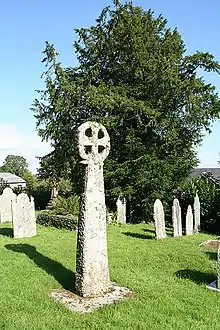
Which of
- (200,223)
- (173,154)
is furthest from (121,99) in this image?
(200,223)

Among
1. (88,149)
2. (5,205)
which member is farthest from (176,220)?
(5,205)

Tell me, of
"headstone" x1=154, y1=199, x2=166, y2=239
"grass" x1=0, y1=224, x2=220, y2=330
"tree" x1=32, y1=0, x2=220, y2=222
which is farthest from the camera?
"tree" x1=32, y1=0, x2=220, y2=222

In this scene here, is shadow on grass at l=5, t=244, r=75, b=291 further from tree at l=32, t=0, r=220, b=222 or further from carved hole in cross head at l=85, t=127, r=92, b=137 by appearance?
tree at l=32, t=0, r=220, b=222

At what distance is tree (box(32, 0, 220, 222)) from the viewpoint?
21906mm

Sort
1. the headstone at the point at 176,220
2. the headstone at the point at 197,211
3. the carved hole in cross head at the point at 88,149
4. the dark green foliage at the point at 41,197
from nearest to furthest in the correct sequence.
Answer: the carved hole in cross head at the point at 88,149 → the headstone at the point at 176,220 → the headstone at the point at 197,211 → the dark green foliage at the point at 41,197

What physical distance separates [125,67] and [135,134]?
407 centimetres

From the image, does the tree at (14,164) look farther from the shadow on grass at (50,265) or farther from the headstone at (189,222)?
the shadow on grass at (50,265)

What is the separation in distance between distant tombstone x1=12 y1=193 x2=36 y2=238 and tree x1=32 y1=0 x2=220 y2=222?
26.0 ft

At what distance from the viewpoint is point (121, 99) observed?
862 inches

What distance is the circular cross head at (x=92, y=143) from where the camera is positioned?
23.7ft

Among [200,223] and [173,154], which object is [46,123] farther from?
[200,223]

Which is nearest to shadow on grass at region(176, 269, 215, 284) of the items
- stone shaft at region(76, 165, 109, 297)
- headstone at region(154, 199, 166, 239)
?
stone shaft at region(76, 165, 109, 297)

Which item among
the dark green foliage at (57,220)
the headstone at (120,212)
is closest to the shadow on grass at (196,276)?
the dark green foliage at (57,220)

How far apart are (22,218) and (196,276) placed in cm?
744
